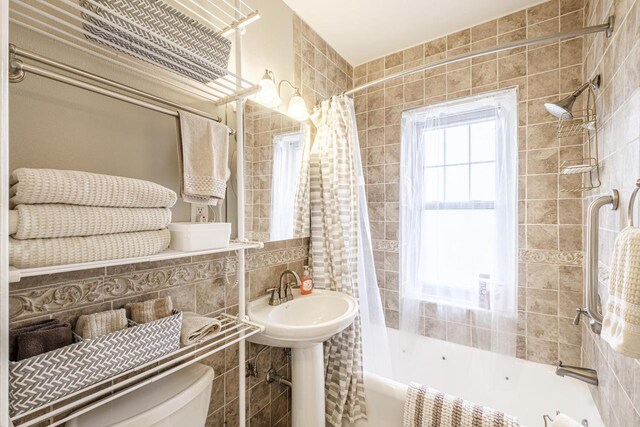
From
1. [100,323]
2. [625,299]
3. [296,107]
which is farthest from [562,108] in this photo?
[100,323]

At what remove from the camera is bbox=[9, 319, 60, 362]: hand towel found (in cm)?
70

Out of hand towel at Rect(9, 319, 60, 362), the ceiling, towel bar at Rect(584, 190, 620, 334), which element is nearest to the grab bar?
towel bar at Rect(584, 190, 620, 334)

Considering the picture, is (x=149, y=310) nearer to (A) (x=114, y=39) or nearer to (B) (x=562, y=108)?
(A) (x=114, y=39)

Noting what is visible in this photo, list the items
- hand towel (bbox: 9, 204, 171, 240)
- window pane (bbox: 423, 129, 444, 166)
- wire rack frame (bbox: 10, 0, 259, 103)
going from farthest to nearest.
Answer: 1. window pane (bbox: 423, 129, 444, 166)
2. wire rack frame (bbox: 10, 0, 259, 103)
3. hand towel (bbox: 9, 204, 171, 240)

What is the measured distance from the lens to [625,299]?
65cm

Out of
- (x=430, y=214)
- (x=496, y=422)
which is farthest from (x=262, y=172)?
(x=496, y=422)

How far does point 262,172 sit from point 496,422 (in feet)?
5.21

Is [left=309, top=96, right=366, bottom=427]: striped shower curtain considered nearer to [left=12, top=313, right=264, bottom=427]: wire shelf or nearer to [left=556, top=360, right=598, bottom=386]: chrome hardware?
[left=12, top=313, right=264, bottom=427]: wire shelf

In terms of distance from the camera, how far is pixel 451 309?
6.52 feet

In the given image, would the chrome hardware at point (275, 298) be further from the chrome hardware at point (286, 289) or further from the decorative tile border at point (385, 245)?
the decorative tile border at point (385, 245)

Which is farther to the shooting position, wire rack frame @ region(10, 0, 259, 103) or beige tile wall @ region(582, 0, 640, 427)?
beige tile wall @ region(582, 0, 640, 427)

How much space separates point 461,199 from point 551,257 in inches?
24.6

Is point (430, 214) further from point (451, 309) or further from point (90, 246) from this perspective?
point (90, 246)

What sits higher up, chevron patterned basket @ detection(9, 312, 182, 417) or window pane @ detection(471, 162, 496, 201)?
window pane @ detection(471, 162, 496, 201)
